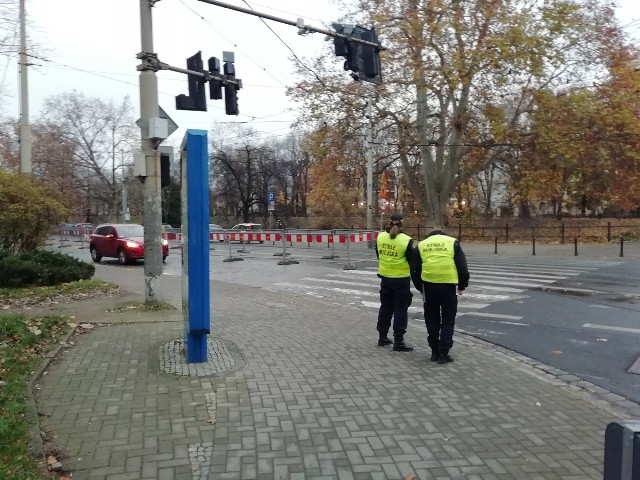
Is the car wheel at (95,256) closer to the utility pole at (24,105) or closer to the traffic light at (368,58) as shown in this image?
the utility pole at (24,105)

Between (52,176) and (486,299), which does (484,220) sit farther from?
(52,176)

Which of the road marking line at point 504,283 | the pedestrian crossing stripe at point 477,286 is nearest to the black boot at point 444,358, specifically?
the pedestrian crossing stripe at point 477,286

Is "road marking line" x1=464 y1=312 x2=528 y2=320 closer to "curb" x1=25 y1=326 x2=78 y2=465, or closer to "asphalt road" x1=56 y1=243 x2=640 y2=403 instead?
"asphalt road" x1=56 y1=243 x2=640 y2=403

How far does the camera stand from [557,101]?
27172 millimetres

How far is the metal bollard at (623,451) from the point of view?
6.25 feet

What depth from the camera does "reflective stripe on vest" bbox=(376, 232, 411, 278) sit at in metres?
7.22

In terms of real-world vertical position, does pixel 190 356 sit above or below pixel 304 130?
below

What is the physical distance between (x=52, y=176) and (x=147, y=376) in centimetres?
4633

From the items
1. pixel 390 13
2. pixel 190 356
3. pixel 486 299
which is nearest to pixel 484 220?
pixel 390 13

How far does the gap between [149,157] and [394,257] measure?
5.02 meters

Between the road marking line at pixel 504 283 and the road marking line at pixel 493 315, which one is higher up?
the road marking line at pixel 504 283

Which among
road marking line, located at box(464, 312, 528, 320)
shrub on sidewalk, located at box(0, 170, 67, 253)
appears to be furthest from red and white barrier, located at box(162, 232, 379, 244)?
road marking line, located at box(464, 312, 528, 320)

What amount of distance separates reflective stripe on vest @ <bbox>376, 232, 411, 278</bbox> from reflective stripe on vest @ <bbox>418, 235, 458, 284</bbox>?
44 centimetres

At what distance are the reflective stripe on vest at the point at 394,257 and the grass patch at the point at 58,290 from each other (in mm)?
7416
